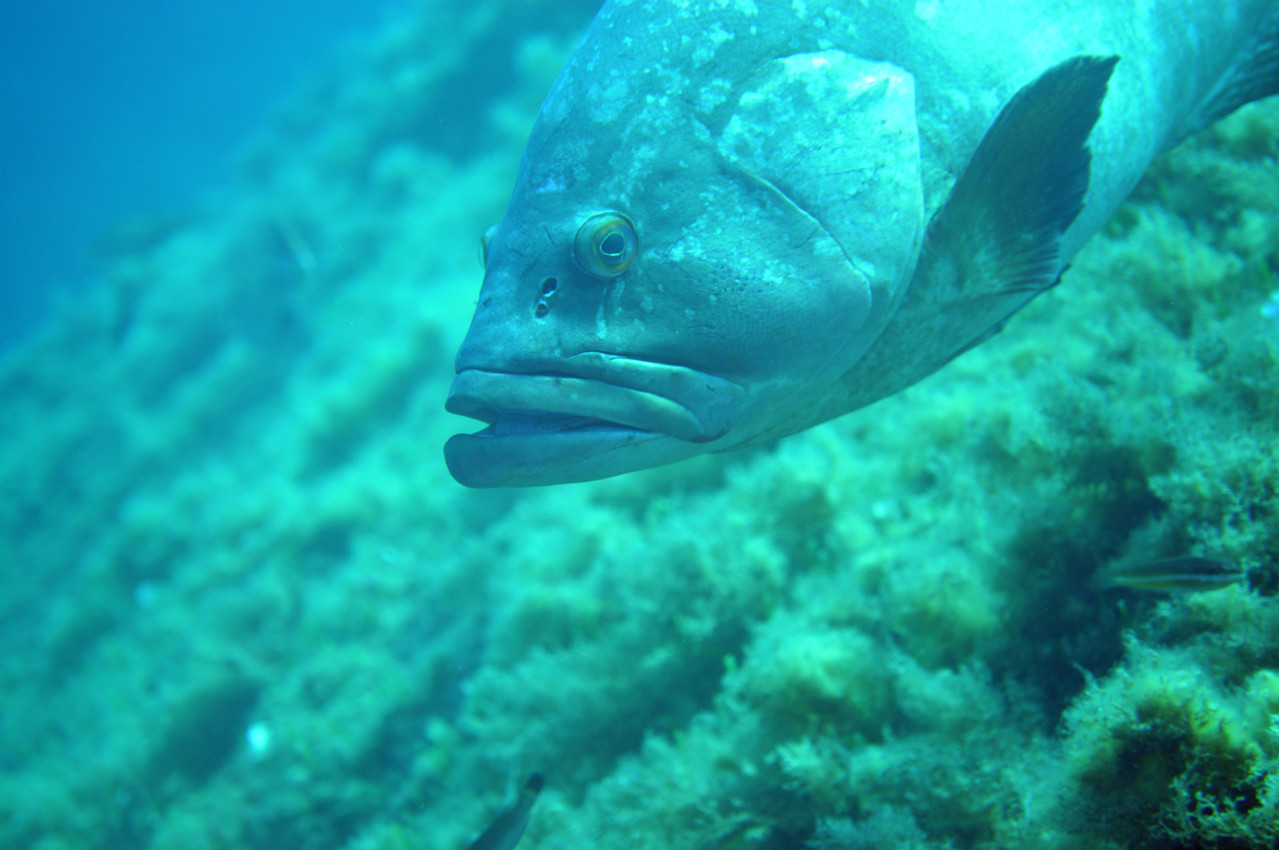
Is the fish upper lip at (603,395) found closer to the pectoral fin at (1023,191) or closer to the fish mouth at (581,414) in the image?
the fish mouth at (581,414)

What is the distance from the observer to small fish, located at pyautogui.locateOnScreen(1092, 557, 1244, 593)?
1812 mm

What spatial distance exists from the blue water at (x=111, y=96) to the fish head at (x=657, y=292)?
75620mm

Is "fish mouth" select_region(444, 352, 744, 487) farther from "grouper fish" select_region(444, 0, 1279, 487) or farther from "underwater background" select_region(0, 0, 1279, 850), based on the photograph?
"underwater background" select_region(0, 0, 1279, 850)

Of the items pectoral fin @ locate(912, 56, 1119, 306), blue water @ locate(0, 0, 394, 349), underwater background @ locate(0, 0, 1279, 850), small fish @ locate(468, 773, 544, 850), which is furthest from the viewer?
blue water @ locate(0, 0, 394, 349)

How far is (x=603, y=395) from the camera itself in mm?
1652

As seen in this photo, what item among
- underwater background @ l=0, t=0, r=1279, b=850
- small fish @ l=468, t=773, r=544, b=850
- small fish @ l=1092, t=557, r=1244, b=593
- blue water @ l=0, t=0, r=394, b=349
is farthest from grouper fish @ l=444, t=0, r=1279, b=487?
blue water @ l=0, t=0, r=394, b=349

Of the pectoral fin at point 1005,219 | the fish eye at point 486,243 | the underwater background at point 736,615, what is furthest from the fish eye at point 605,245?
the underwater background at point 736,615

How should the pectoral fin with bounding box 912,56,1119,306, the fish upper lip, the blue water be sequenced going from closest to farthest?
the fish upper lip
the pectoral fin with bounding box 912,56,1119,306
the blue water

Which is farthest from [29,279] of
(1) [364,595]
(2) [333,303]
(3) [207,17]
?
(1) [364,595]

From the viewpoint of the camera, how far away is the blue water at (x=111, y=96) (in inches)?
2758

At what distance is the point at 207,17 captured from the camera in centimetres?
8212

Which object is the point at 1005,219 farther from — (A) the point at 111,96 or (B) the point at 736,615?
(A) the point at 111,96

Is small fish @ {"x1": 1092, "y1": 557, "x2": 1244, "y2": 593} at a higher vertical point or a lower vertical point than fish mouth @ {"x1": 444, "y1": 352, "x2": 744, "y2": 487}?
lower

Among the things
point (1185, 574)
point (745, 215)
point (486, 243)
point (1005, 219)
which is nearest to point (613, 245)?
point (745, 215)
